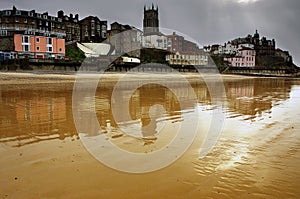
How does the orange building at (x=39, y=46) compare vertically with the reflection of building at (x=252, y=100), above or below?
above

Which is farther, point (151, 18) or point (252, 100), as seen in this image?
point (151, 18)

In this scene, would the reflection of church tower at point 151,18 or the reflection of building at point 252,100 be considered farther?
the reflection of church tower at point 151,18

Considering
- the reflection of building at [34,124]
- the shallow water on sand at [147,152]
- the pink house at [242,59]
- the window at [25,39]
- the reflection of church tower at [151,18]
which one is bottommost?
the shallow water on sand at [147,152]

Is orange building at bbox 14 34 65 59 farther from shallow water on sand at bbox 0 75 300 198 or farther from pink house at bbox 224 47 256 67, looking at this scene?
pink house at bbox 224 47 256 67

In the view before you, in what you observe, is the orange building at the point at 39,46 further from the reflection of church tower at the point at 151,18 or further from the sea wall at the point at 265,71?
the reflection of church tower at the point at 151,18

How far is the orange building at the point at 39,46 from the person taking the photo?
45312 mm

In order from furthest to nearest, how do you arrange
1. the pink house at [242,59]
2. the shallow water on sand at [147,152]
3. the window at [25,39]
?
the pink house at [242,59]
the window at [25,39]
the shallow water on sand at [147,152]

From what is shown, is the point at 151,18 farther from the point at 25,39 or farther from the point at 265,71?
the point at 25,39

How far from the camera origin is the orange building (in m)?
45.3

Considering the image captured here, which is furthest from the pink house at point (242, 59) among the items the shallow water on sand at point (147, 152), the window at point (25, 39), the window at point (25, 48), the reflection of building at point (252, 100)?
the shallow water on sand at point (147, 152)

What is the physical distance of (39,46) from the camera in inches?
1875

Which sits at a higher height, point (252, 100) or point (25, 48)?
point (25, 48)

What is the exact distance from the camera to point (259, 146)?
18.0ft

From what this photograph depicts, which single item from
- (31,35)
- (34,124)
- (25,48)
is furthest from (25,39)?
(34,124)
